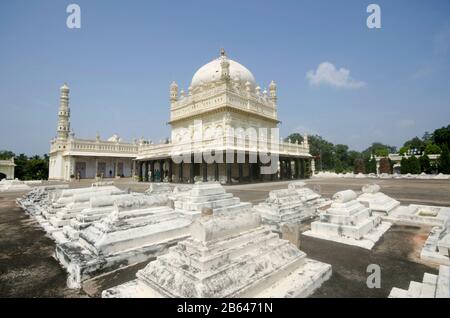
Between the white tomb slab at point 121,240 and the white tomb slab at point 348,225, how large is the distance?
3.51 metres

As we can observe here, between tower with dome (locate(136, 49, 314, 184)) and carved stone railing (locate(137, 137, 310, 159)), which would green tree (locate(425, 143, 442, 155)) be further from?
carved stone railing (locate(137, 137, 310, 159))

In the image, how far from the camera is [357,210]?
6.16 metres

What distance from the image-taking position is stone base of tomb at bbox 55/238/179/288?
3.53 meters

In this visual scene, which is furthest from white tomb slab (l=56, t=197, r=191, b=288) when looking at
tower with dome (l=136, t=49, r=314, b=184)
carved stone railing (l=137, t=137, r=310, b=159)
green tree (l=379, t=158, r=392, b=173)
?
green tree (l=379, t=158, r=392, b=173)

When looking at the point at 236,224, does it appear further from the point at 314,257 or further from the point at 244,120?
the point at 244,120

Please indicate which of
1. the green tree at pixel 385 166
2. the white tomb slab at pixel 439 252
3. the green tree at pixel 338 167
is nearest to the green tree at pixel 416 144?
the green tree at pixel 338 167

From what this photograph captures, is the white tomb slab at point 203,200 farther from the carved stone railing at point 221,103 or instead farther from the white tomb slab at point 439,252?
the carved stone railing at point 221,103

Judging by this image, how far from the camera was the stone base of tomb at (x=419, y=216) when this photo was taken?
677 centimetres

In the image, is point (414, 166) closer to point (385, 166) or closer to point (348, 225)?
point (385, 166)

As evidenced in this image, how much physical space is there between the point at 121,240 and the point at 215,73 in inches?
1140

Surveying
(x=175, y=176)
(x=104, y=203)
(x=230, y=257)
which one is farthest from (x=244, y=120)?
(x=230, y=257)

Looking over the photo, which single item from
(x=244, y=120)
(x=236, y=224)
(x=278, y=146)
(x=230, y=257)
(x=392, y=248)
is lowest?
(x=392, y=248)
